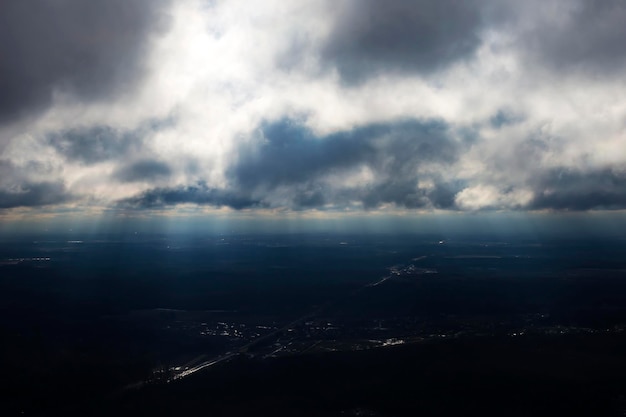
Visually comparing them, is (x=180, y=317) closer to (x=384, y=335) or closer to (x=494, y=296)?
(x=384, y=335)

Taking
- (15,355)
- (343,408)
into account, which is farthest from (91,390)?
(343,408)

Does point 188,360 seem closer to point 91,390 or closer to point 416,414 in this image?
point 91,390

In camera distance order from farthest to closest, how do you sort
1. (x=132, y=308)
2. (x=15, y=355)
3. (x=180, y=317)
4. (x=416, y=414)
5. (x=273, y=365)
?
(x=132, y=308)
(x=180, y=317)
(x=15, y=355)
(x=273, y=365)
(x=416, y=414)

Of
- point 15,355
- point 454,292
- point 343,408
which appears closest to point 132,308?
point 15,355

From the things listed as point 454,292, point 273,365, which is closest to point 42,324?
point 273,365

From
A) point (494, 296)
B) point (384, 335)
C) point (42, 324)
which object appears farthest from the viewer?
Result: point (494, 296)

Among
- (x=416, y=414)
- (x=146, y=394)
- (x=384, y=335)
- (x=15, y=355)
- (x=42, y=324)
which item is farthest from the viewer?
(x=42, y=324)

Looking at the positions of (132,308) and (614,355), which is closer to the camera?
(614,355)

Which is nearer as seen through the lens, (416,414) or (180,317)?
(416,414)

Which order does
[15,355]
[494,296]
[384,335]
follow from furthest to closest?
[494,296] → [384,335] → [15,355]
